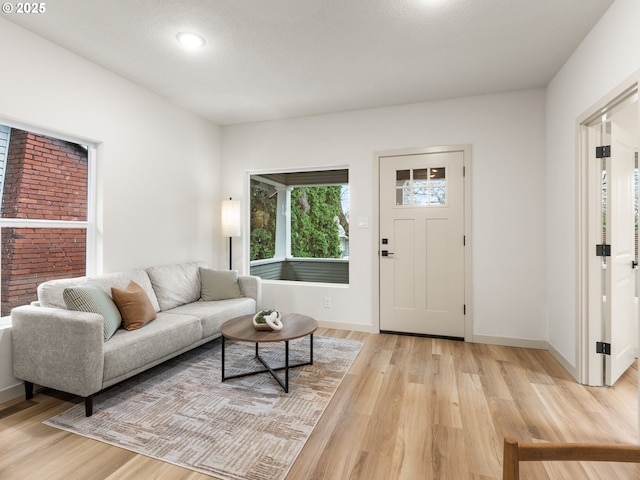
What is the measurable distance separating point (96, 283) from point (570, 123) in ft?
13.5

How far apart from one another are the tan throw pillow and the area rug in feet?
1.49

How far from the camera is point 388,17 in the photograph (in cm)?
232

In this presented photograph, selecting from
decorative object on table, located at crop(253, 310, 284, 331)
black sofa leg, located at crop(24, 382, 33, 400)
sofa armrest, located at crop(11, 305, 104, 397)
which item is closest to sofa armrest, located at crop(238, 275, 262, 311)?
decorative object on table, located at crop(253, 310, 284, 331)

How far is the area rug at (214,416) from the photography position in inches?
70.2

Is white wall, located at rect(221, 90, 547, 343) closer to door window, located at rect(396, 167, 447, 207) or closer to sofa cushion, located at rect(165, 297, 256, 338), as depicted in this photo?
door window, located at rect(396, 167, 447, 207)

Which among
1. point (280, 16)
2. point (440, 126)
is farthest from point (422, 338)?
point (280, 16)

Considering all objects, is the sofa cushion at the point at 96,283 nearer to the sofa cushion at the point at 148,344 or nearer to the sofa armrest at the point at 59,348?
the sofa armrest at the point at 59,348

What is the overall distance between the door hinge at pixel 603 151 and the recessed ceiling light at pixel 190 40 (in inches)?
123

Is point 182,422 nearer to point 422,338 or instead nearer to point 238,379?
point 238,379

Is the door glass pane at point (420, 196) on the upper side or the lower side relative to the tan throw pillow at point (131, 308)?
upper

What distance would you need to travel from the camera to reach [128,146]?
3340 mm

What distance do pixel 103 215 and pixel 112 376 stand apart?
1528 mm

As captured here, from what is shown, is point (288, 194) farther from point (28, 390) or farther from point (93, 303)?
point (28, 390)

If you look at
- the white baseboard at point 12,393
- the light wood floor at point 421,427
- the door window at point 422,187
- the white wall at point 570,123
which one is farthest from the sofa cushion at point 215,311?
the white wall at point 570,123
